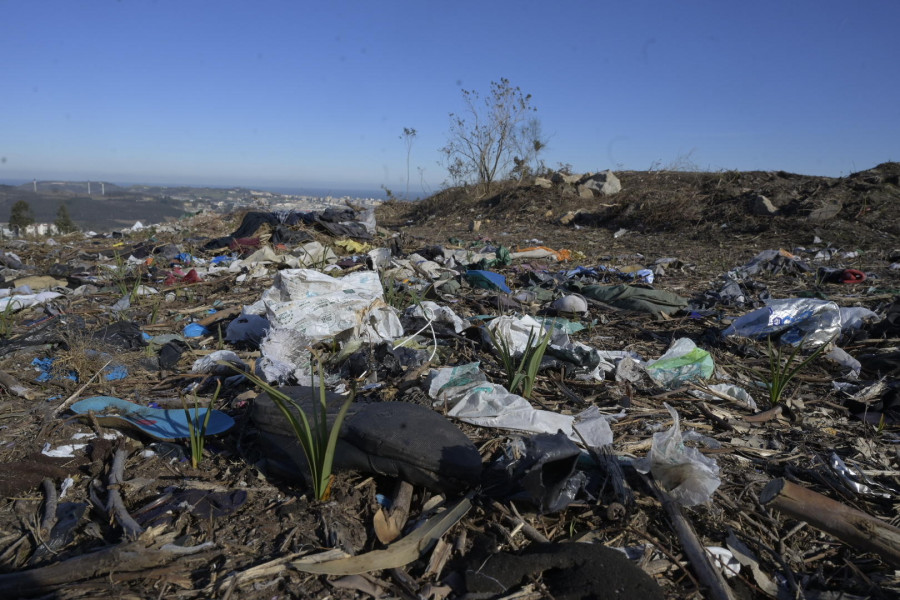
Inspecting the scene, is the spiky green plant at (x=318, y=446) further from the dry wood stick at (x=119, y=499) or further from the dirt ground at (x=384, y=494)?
the dry wood stick at (x=119, y=499)

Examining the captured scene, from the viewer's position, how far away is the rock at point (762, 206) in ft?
29.8

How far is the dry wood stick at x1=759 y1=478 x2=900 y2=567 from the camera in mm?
1473

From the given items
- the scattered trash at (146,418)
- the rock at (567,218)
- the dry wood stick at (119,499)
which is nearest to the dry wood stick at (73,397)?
the scattered trash at (146,418)

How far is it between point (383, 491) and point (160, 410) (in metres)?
1.21

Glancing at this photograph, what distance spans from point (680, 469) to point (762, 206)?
30.0 ft

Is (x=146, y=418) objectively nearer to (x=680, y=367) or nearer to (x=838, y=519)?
(x=838, y=519)

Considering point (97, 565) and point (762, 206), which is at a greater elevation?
point (762, 206)

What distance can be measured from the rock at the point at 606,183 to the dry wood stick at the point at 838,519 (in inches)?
441

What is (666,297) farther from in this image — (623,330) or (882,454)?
(882,454)

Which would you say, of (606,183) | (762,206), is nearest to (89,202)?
(606,183)

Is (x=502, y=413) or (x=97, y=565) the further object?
(x=502, y=413)

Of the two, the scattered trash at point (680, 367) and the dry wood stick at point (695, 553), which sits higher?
the scattered trash at point (680, 367)

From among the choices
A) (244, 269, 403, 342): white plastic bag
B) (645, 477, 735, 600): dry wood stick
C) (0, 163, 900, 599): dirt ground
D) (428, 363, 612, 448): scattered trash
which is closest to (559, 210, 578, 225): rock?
(0, 163, 900, 599): dirt ground

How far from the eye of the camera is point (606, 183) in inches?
482
